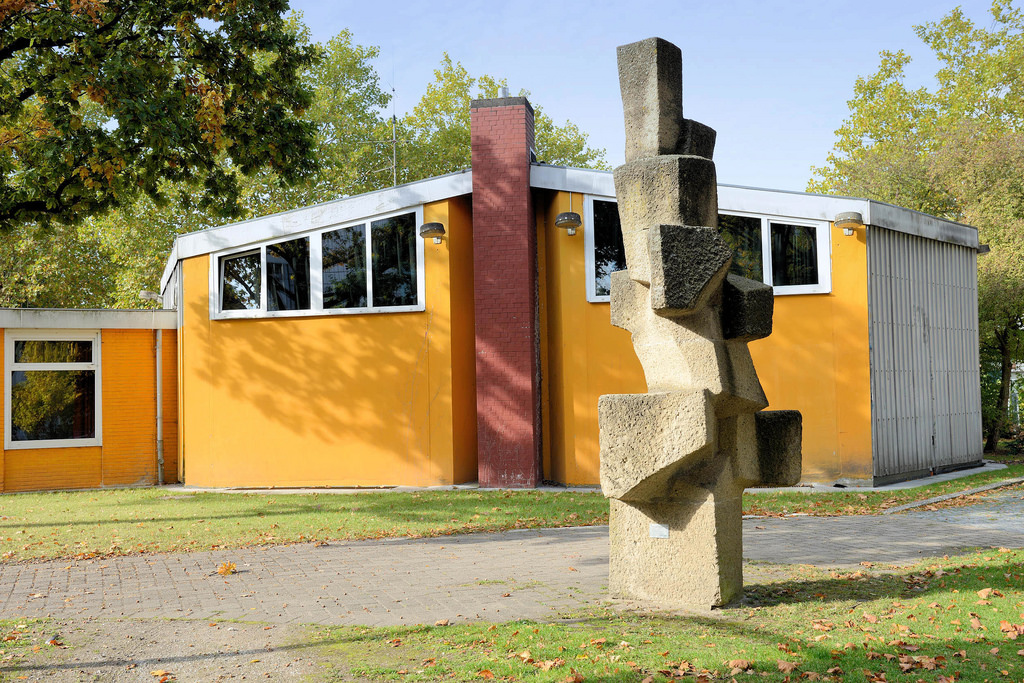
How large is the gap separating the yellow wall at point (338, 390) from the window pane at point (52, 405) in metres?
2.27

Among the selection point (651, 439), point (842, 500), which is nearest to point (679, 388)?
point (651, 439)

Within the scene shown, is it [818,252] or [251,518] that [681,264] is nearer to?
[251,518]

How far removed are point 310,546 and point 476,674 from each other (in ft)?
16.5

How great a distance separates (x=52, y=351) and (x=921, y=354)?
51.6 ft

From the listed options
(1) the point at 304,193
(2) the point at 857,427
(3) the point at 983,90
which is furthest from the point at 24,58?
(3) the point at 983,90

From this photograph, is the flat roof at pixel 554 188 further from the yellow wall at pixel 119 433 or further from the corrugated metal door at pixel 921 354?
the yellow wall at pixel 119 433

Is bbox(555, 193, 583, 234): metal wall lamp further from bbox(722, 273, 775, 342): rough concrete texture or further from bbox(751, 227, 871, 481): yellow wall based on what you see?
bbox(722, 273, 775, 342): rough concrete texture

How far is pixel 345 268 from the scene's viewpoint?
585 inches

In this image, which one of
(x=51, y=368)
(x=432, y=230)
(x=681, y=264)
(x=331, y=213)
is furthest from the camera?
(x=51, y=368)

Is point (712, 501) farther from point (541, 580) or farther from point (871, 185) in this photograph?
point (871, 185)

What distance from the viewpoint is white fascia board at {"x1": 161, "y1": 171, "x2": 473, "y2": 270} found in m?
14.4

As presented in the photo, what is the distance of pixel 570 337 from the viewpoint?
14.1 m

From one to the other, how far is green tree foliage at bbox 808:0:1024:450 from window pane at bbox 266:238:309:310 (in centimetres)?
1451

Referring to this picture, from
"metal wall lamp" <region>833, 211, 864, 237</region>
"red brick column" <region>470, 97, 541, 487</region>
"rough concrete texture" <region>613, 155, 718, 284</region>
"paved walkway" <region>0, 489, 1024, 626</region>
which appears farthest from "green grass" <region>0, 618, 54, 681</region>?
"metal wall lamp" <region>833, 211, 864, 237</region>
